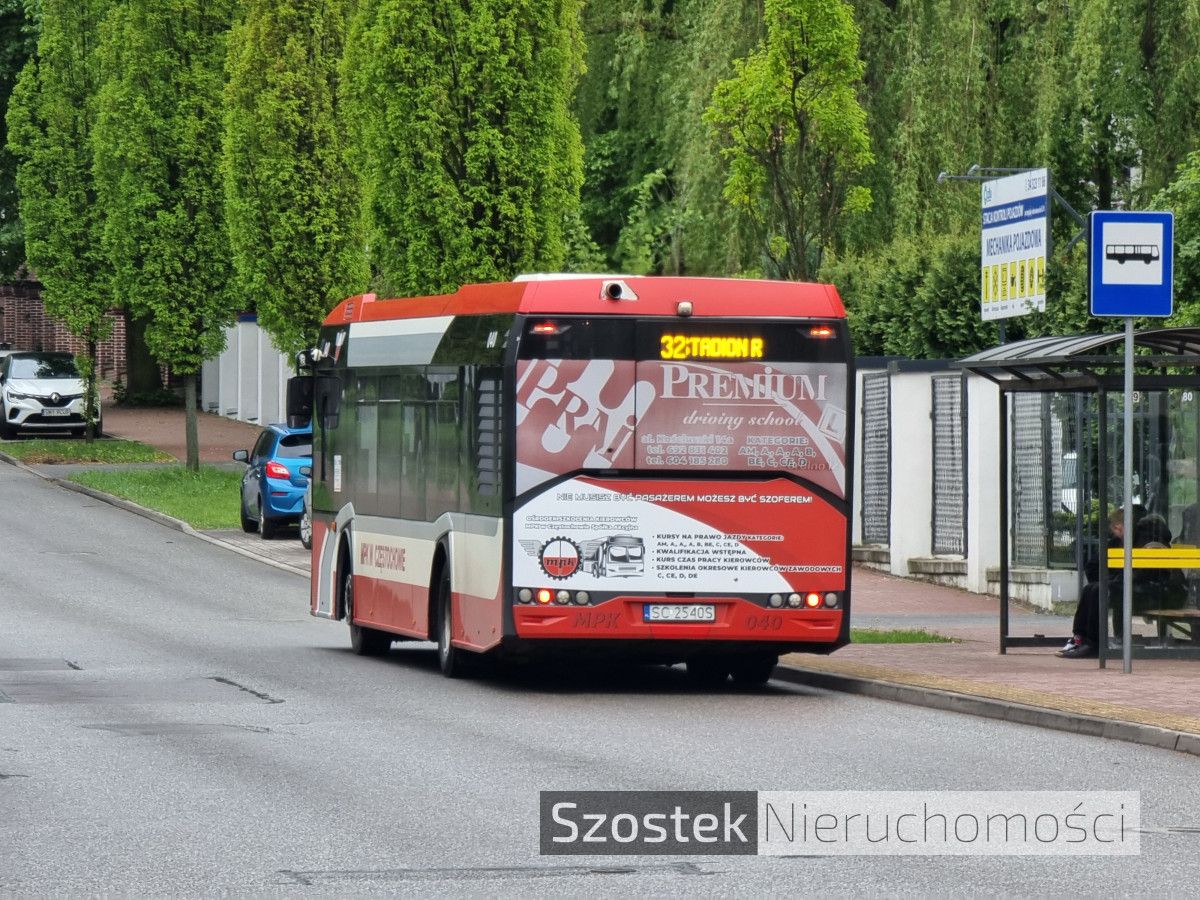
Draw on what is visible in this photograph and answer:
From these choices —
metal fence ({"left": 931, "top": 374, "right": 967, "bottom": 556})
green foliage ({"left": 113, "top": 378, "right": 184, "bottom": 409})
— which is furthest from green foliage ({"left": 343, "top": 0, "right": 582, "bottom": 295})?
green foliage ({"left": 113, "top": 378, "right": 184, "bottom": 409})

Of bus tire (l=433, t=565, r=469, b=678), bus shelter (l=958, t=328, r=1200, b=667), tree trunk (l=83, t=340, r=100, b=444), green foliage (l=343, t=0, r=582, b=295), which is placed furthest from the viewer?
tree trunk (l=83, t=340, r=100, b=444)

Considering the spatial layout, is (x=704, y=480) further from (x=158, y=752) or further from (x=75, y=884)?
(x=75, y=884)

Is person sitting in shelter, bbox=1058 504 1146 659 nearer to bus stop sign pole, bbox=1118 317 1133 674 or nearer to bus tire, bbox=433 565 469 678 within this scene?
bus stop sign pole, bbox=1118 317 1133 674

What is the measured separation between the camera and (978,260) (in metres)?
30.4

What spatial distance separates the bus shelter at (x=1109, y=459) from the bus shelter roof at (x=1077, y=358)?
0.01 metres

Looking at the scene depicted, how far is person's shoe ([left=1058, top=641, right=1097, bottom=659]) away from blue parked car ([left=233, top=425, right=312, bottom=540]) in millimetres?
17253

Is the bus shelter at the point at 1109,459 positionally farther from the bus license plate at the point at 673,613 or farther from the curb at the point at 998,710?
the bus license plate at the point at 673,613

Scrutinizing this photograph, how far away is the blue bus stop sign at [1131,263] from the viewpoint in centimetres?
1714

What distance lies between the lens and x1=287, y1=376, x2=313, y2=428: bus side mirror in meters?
22.2

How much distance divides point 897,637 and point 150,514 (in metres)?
19.4

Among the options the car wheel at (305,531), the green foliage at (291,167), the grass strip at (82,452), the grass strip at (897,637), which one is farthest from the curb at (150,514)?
the grass strip at (897,637)

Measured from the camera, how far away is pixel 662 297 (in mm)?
17125

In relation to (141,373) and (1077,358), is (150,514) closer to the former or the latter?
(1077,358)

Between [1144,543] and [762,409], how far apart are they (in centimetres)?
379
